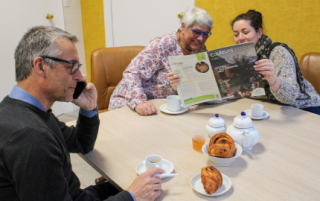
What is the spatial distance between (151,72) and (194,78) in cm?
45

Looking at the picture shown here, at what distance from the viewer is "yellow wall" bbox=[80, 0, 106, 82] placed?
3.44 metres

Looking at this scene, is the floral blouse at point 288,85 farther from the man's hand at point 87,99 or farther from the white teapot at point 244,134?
the man's hand at point 87,99

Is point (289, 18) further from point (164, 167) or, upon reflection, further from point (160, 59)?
point (164, 167)

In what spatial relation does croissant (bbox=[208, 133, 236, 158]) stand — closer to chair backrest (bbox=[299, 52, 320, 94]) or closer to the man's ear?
the man's ear

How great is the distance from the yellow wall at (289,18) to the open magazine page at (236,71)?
3.59ft

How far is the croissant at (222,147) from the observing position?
943mm

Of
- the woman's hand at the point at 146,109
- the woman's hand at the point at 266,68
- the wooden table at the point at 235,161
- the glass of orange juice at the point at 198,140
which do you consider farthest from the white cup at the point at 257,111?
the woman's hand at the point at 146,109

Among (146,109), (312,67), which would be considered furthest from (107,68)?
(312,67)

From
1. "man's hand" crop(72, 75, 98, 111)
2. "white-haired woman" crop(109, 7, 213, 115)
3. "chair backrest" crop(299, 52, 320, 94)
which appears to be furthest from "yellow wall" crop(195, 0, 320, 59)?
"man's hand" crop(72, 75, 98, 111)

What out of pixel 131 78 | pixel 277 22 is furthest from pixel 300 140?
pixel 277 22

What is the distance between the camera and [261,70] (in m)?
1.42

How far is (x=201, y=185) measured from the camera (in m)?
0.87

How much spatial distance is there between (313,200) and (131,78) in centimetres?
124

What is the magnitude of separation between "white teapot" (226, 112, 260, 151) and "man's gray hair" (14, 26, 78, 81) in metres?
0.73
